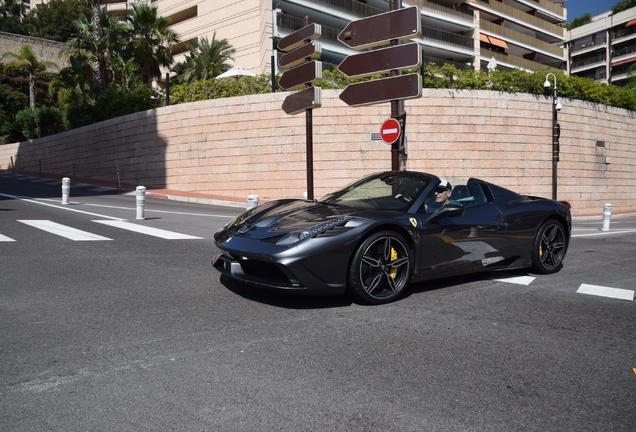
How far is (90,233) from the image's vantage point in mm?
8688

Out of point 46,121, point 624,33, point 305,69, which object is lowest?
point 305,69

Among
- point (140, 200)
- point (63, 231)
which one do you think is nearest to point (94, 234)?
point (63, 231)

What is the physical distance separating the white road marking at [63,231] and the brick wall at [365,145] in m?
11.8

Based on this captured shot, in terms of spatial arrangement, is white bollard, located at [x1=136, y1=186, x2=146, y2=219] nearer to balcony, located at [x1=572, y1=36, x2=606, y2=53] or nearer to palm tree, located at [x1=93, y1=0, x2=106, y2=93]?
palm tree, located at [x1=93, y1=0, x2=106, y2=93]

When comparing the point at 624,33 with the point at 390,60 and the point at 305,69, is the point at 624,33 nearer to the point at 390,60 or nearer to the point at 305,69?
the point at 305,69

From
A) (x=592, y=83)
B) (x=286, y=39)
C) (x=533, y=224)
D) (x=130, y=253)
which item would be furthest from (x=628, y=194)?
(x=130, y=253)

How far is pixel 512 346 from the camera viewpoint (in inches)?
145

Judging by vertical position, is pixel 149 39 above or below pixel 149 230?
above

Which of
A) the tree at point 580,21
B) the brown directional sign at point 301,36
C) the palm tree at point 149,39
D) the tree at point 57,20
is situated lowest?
the brown directional sign at point 301,36

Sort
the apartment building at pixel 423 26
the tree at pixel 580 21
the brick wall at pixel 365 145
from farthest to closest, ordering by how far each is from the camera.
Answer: the tree at pixel 580 21
the apartment building at pixel 423 26
the brick wall at pixel 365 145

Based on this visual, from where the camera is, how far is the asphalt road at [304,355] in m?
2.59

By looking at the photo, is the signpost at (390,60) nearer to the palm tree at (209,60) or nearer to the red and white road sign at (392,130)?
the red and white road sign at (392,130)

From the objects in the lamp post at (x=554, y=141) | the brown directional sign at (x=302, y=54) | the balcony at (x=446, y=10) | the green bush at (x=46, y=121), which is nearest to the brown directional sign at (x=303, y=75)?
the brown directional sign at (x=302, y=54)

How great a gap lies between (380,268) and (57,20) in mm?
74416
